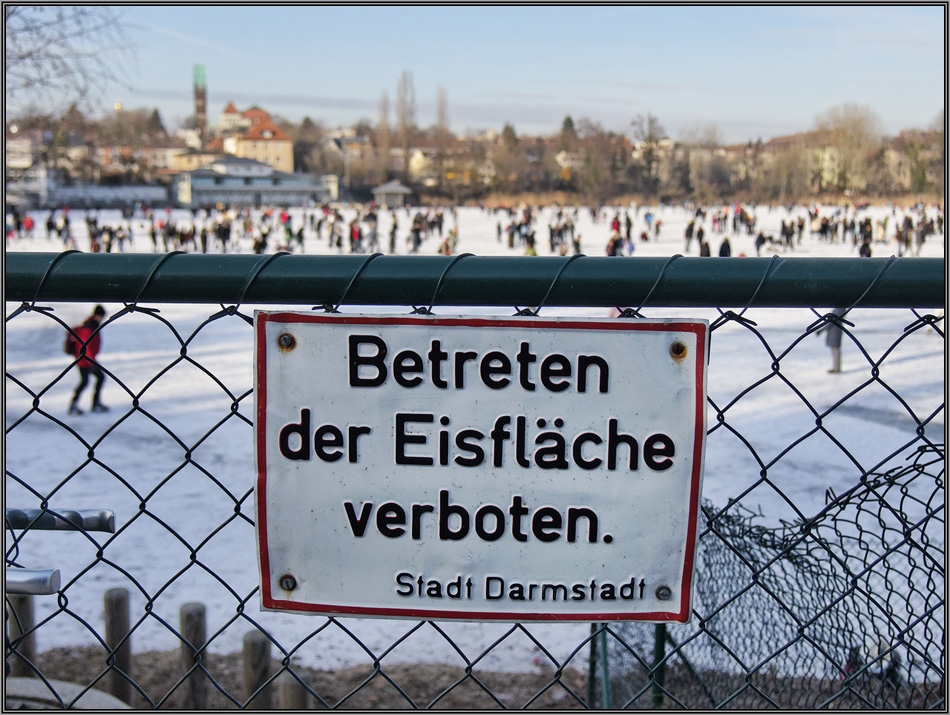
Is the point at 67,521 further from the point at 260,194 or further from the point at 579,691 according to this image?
the point at 260,194

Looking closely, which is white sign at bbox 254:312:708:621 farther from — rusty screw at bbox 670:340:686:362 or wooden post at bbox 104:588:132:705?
wooden post at bbox 104:588:132:705

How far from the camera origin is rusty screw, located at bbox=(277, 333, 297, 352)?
54.0 inches

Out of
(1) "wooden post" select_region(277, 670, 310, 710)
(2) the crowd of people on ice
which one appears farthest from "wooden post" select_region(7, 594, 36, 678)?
(2) the crowd of people on ice

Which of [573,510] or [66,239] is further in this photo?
[66,239]

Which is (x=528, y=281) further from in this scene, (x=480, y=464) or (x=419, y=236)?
(x=419, y=236)

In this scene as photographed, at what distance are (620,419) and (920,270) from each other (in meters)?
0.54

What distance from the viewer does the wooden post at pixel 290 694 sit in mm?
3748

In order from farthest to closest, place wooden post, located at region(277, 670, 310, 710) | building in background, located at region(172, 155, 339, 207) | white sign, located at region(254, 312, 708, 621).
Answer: building in background, located at region(172, 155, 339, 207) < wooden post, located at region(277, 670, 310, 710) < white sign, located at region(254, 312, 708, 621)

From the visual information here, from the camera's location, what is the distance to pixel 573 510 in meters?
1.39

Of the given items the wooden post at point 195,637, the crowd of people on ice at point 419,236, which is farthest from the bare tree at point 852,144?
the wooden post at point 195,637

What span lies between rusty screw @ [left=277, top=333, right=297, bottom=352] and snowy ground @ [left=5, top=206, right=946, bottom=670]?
0.50 feet

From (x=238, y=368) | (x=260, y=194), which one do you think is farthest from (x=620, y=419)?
(x=260, y=194)

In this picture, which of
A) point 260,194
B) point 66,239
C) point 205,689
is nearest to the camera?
point 205,689

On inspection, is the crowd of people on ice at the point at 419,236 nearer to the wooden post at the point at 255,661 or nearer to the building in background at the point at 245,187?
the wooden post at the point at 255,661
